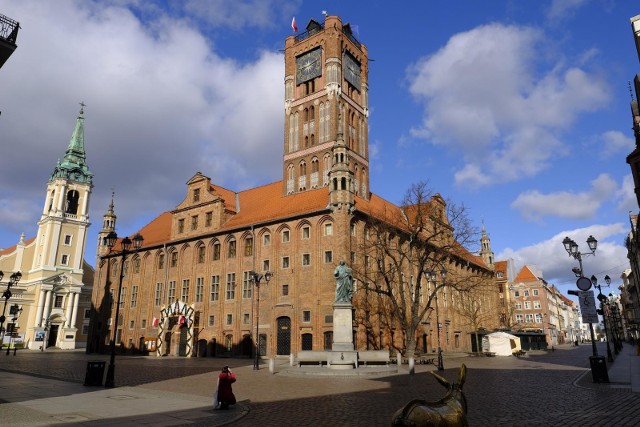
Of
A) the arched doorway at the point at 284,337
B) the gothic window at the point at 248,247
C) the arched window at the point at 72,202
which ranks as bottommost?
the arched doorway at the point at 284,337

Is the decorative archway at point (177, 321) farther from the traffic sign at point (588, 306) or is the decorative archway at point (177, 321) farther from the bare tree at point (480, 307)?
the traffic sign at point (588, 306)

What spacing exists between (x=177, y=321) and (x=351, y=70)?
3553 cm

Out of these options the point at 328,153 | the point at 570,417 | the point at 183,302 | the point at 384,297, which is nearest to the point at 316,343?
the point at 384,297

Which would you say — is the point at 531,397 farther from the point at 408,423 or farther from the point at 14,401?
the point at 14,401

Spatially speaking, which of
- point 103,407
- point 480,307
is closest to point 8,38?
point 103,407

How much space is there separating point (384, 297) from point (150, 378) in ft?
80.9

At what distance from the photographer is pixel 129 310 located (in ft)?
173

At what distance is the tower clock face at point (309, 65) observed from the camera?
5375 cm

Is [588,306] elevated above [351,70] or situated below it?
below

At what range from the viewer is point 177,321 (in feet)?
152

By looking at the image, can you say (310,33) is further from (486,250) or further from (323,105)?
(486,250)

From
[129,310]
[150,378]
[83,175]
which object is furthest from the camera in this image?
[83,175]

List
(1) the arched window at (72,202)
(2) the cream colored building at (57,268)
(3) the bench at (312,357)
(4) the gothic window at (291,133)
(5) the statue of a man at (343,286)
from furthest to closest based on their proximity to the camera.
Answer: (1) the arched window at (72,202)
(2) the cream colored building at (57,268)
(4) the gothic window at (291,133)
(5) the statue of a man at (343,286)
(3) the bench at (312,357)

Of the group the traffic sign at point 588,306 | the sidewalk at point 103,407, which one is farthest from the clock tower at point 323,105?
the sidewalk at point 103,407
